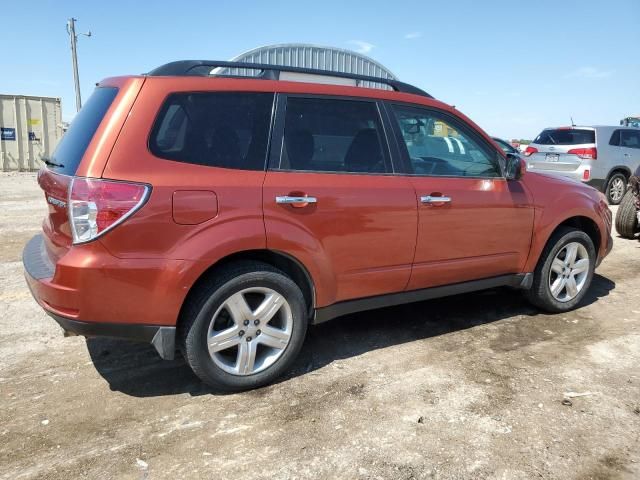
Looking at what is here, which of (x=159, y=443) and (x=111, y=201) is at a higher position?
(x=111, y=201)

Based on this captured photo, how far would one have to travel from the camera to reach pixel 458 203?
3.72 m

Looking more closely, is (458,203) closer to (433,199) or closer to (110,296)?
(433,199)

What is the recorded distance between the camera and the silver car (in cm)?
1114

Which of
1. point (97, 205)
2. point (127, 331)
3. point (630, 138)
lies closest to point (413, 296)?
point (127, 331)

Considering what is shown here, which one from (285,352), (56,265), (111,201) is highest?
(111,201)

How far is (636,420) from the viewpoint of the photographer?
2885 millimetres

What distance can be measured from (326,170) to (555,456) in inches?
78.9

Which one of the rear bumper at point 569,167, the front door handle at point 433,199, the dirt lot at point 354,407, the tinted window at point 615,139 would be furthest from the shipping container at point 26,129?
the front door handle at point 433,199

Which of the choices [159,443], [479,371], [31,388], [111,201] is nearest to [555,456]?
[479,371]

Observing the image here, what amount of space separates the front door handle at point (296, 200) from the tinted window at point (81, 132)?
107cm

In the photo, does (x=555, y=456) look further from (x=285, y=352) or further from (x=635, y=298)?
(x=635, y=298)

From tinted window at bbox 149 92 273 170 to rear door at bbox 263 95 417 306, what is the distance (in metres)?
0.11

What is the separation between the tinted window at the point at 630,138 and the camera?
11782 millimetres

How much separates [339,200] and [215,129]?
85 cm
